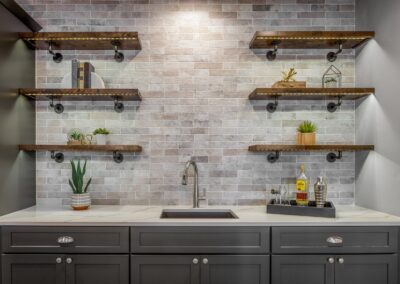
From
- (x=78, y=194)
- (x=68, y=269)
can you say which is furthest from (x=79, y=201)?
(x=68, y=269)

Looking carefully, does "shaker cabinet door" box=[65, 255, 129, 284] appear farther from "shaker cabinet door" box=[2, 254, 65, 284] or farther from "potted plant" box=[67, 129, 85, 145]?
"potted plant" box=[67, 129, 85, 145]

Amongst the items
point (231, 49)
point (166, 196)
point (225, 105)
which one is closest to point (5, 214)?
point (166, 196)

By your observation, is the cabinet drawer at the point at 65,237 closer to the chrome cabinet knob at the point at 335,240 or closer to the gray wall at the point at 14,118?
the gray wall at the point at 14,118

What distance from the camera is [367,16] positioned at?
251 centimetres

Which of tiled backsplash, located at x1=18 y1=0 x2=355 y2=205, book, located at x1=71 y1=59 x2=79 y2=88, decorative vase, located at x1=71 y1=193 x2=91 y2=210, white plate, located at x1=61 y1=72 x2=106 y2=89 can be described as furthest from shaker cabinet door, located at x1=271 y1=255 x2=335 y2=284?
book, located at x1=71 y1=59 x2=79 y2=88

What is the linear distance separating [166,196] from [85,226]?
0.80 m

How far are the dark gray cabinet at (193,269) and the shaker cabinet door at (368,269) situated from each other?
504mm

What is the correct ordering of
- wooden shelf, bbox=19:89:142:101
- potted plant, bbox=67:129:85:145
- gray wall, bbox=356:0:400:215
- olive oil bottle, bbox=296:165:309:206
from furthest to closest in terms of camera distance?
potted plant, bbox=67:129:85:145, wooden shelf, bbox=19:89:142:101, olive oil bottle, bbox=296:165:309:206, gray wall, bbox=356:0:400:215

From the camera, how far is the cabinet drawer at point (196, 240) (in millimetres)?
2016

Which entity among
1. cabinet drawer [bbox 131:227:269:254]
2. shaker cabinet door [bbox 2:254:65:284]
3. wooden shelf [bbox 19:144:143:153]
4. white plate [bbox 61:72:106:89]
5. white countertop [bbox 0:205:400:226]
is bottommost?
shaker cabinet door [bbox 2:254:65:284]

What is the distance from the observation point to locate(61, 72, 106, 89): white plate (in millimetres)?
2523

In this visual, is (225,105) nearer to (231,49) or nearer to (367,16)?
(231,49)

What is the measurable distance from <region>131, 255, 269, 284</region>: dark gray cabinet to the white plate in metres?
1.39

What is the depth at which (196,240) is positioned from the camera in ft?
6.63
